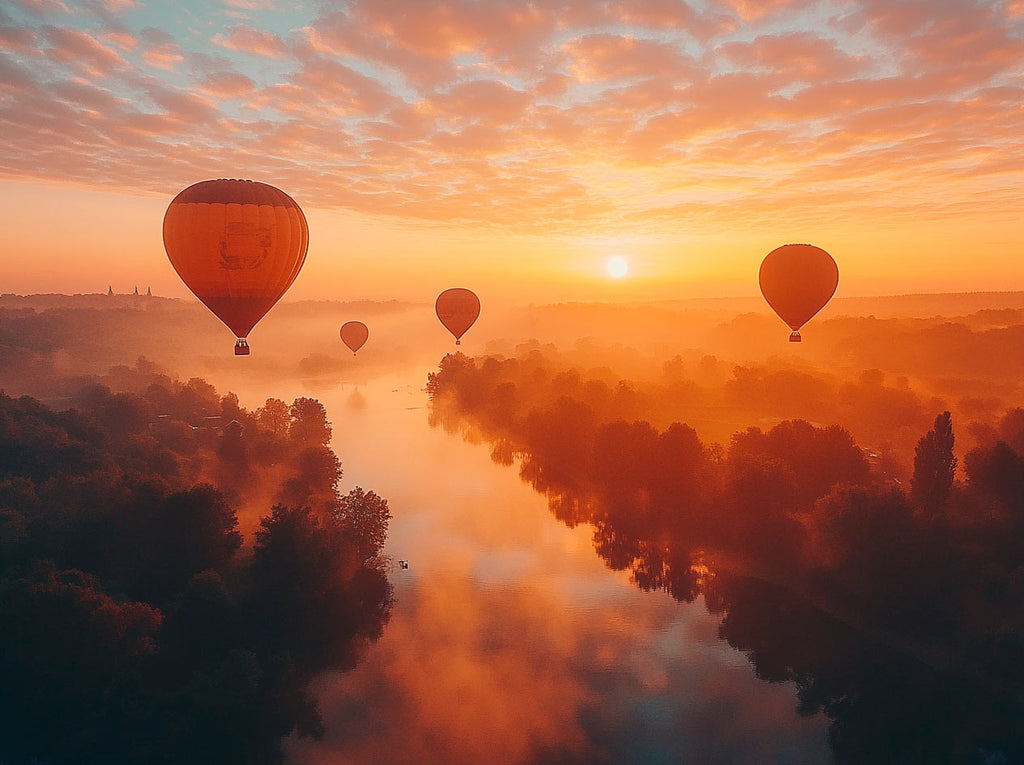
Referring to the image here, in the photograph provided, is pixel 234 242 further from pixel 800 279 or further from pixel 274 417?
pixel 274 417

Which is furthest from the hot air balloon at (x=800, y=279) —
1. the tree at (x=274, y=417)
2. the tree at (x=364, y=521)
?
the tree at (x=274, y=417)

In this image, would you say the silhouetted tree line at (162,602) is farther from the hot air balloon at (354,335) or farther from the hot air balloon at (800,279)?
the hot air balloon at (354,335)

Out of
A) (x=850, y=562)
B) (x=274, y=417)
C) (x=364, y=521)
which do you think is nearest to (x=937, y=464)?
(x=850, y=562)

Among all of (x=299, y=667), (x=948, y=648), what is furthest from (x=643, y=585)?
(x=299, y=667)

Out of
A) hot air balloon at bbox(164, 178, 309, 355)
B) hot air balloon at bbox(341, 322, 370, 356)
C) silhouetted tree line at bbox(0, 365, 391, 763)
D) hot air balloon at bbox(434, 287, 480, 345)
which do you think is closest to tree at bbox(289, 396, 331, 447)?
silhouetted tree line at bbox(0, 365, 391, 763)

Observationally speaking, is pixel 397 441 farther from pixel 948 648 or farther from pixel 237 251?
pixel 948 648
